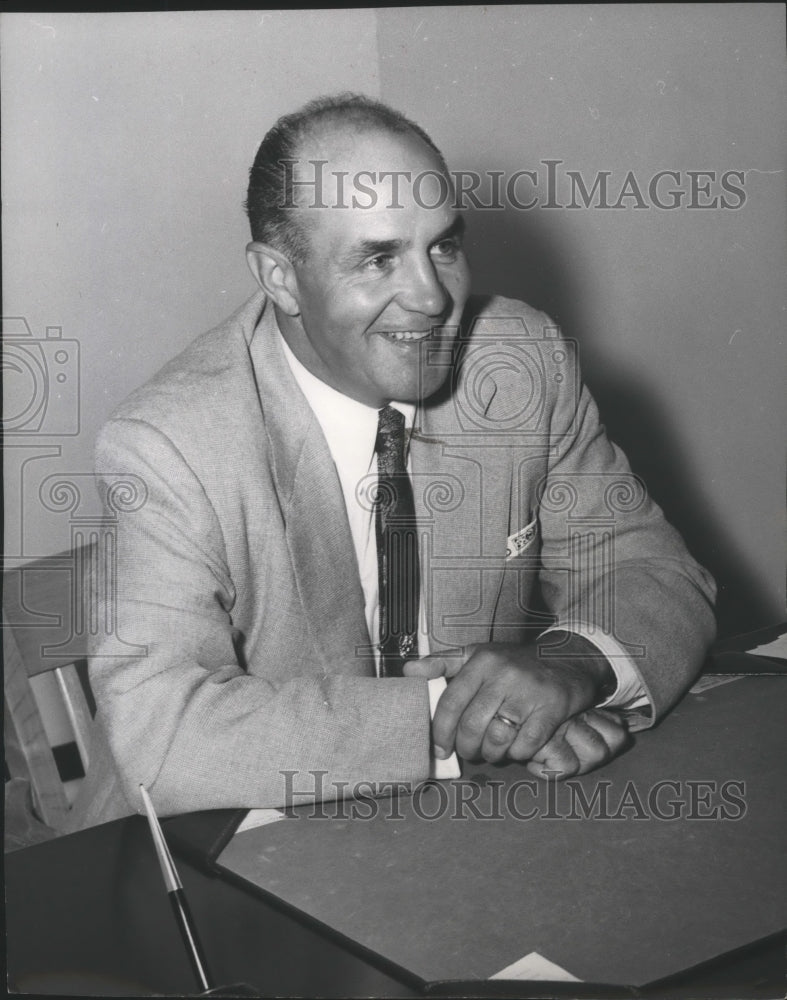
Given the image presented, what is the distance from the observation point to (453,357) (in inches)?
62.2

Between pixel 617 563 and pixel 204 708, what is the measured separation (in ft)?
2.16

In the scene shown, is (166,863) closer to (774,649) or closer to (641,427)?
(774,649)

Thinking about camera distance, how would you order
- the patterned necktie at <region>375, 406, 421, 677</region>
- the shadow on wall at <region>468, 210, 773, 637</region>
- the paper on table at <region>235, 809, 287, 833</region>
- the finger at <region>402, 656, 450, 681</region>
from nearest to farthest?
the paper on table at <region>235, 809, 287, 833</region>
the finger at <region>402, 656, 450, 681</region>
the patterned necktie at <region>375, 406, 421, 677</region>
the shadow on wall at <region>468, 210, 773, 637</region>

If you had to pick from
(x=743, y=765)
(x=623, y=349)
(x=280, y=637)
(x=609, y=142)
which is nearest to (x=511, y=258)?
(x=609, y=142)

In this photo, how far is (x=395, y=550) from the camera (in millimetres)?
1534

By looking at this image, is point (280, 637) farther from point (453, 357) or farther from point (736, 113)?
point (736, 113)

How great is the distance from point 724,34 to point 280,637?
1.09 m

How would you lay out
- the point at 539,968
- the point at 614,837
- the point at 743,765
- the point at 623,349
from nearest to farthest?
the point at 539,968 → the point at 614,837 → the point at 743,765 → the point at 623,349

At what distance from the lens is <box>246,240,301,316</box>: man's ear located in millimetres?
1434

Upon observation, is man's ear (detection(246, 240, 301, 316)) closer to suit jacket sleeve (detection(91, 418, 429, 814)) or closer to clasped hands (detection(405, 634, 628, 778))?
suit jacket sleeve (detection(91, 418, 429, 814))

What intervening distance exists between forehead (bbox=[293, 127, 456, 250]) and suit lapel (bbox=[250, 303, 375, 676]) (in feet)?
0.62

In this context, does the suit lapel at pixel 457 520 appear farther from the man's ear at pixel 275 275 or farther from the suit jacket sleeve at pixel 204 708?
the suit jacket sleeve at pixel 204 708

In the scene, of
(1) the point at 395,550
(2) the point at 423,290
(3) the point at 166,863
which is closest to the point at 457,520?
(1) the point at 395,550

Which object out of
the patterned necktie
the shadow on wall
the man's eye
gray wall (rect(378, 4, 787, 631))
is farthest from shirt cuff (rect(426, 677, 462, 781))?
the shadow on wall
